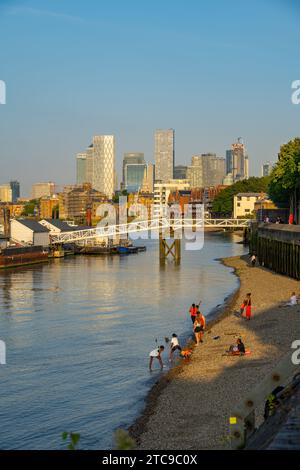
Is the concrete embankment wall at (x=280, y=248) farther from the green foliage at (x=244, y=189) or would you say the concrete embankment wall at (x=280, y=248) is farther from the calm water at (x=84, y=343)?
the green foliage at (x=244, y=189)

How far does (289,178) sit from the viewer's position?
79.1 meters

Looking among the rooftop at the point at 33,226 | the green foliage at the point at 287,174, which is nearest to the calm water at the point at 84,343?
the green foliage at the point at 287,174

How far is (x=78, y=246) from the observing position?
343ft

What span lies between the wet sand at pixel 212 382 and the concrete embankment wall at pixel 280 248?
15624 mm

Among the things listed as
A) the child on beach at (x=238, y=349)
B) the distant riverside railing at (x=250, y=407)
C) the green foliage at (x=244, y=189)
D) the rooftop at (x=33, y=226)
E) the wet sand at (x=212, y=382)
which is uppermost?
the green foliage at (x=244, y=189)

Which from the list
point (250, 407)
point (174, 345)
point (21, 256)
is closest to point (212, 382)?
point (174, 345)

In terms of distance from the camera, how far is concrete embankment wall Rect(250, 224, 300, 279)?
5119 cm

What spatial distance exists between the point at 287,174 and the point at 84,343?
54.6m

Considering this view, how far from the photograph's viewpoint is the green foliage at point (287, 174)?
77.0m

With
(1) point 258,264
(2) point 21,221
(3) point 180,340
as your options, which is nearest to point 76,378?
(3) point 180,340

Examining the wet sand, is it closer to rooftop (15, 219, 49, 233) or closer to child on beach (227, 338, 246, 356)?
child on beach (227, 338, 246, 356)
